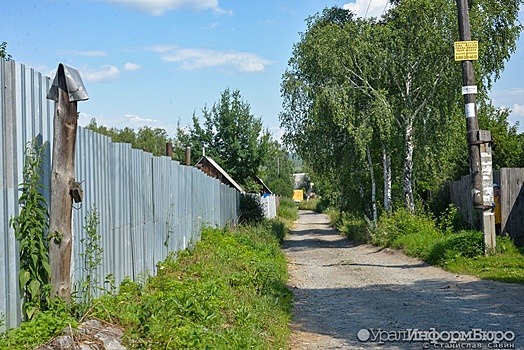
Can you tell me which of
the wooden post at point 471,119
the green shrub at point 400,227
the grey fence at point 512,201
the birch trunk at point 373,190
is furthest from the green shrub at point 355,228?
the wooden post at point 471,119

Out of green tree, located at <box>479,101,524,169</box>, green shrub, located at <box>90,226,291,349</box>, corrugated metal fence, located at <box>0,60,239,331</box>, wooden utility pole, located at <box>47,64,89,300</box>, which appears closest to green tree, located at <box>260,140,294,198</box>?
green tree, located at <box>479,101,524,169</box>

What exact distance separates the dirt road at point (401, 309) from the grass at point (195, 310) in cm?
50

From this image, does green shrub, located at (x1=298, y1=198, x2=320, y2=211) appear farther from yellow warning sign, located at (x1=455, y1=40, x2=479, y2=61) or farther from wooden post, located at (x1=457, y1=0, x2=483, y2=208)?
yellow warning sign, located at (x1=455, y1=40, x2=479, y2=61)

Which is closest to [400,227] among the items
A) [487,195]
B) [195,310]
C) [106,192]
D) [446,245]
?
[446,245]

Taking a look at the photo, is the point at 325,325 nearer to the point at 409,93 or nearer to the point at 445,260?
the point at 445,260

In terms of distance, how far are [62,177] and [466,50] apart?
1198cm

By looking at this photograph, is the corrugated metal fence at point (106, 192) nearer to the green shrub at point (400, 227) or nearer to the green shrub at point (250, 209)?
the green shrub at point (400, 227)

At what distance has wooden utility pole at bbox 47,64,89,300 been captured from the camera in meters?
5.96

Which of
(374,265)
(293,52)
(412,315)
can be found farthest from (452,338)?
(293,52)

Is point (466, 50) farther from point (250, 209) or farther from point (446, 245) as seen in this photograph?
point (250, 209)

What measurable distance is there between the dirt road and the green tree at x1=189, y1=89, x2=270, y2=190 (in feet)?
106

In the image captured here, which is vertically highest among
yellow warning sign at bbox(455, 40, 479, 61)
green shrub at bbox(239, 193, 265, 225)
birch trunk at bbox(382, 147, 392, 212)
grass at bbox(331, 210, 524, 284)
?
yellow warning sign at bbox(455, 40, 479, 61)

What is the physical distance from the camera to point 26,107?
5.76 m

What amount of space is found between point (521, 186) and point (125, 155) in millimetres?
11555
